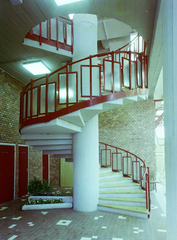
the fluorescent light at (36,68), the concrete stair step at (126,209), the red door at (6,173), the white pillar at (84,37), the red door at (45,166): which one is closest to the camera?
the concrete stair step at (126,209)

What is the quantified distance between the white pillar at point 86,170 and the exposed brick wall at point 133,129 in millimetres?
3885

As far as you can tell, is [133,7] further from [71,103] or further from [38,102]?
[38,102]

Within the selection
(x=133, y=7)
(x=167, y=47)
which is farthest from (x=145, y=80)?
(x=167, y=47)

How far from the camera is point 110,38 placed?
10.5 metres

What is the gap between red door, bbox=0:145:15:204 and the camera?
24.0 feet

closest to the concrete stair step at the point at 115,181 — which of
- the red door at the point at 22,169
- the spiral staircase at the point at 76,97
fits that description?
the spiral staircase at the point at 76,97

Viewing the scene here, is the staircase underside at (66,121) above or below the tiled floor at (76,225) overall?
above

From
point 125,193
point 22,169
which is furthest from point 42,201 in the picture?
point 125,193

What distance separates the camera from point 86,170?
6430mm

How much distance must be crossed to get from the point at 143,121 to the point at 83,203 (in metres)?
5.23

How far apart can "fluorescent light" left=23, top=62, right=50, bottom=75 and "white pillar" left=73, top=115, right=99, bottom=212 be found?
287 cm

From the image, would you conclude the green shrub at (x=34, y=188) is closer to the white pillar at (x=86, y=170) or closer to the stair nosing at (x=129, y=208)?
the white pillar at (x=86, y=170)

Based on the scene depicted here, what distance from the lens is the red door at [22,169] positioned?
8.41m

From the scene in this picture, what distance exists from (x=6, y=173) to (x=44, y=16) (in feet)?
17.5
